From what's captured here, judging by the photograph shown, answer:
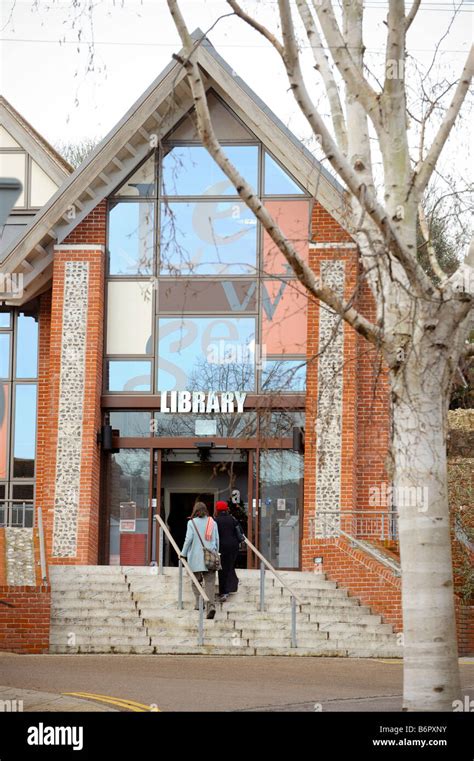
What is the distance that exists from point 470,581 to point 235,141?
9.11 m

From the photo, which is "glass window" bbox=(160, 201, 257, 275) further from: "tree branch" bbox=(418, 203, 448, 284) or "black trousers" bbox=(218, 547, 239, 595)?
"tree branch" bbox=(418, 203, 448, 284)

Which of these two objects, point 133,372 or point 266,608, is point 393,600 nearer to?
point 266,608

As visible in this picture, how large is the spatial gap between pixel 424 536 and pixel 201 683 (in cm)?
415

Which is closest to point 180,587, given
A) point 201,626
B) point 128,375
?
point 201,626

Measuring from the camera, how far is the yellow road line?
10953 millimetres

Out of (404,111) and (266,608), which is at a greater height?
(404,111)

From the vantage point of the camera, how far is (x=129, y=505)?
22500 mm

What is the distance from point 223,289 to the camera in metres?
22.6

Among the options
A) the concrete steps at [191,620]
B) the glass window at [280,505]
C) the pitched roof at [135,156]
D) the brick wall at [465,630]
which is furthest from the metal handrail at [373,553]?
the pitched roof at [135,156]

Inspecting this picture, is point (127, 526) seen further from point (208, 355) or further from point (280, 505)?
point (208, 355)

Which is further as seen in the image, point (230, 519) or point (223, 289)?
point (223, 289)

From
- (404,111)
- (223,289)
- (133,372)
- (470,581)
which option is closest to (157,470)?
(133,372)

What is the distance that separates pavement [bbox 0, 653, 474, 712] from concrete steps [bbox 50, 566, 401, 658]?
0.56 metres

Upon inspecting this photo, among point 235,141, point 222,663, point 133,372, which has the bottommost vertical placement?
point 222,663
